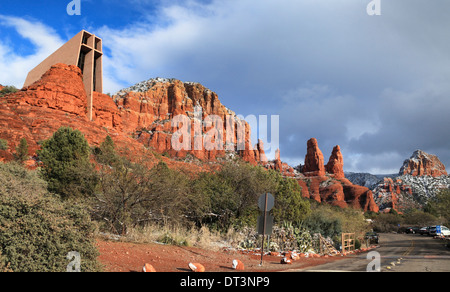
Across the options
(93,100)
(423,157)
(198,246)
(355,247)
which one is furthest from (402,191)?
(198,246)

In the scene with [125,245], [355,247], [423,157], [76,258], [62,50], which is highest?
[62,50]

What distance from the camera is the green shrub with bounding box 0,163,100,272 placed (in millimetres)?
5398

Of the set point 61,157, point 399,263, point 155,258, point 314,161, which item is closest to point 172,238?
point 155,258

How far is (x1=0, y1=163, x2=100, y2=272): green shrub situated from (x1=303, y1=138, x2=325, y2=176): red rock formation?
13878 cm

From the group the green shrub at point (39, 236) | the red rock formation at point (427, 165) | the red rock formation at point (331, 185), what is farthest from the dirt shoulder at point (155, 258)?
the red rock formation at point (427, 165)

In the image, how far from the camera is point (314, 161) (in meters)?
139

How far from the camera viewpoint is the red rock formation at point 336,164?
461ft

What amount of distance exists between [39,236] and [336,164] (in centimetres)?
14805

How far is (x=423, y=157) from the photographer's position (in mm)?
197000

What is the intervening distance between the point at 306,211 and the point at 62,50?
7733 cm

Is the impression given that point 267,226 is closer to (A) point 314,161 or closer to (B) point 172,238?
(B) point 172,238

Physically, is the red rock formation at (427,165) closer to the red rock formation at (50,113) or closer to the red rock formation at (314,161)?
the red rock formation at (314,161)

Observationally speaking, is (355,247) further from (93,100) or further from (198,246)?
(93,100)

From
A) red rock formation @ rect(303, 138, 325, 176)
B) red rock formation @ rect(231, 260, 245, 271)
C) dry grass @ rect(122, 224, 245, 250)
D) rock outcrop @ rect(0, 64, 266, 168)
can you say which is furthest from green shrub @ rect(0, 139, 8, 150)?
red rock formation @ rect(303, 138, 325, 176)
